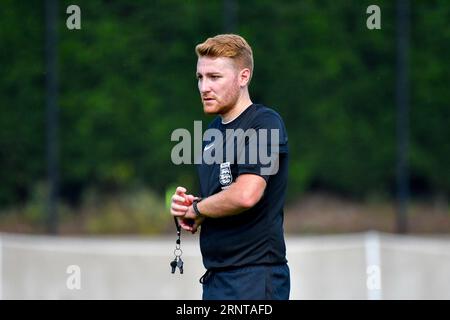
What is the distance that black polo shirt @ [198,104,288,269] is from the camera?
398 centimetres

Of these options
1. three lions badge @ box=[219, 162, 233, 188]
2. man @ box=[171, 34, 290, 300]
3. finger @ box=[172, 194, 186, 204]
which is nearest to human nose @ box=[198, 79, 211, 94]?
man @ box=[171, 34, 290, 300]

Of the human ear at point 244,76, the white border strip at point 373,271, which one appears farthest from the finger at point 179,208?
the white border strip at point 373,271

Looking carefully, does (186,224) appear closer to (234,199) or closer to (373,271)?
(234,199)

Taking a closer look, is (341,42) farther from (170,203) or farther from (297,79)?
→ (170,203)

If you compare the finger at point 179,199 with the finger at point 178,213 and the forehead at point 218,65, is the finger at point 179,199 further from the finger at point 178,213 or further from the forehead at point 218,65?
the forehead at point 218,65

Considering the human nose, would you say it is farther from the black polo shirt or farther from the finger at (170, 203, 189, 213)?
the finger at (170, 203, 189, 213)

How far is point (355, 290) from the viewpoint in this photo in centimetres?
795

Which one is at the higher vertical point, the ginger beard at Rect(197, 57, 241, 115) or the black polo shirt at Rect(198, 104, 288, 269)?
the ginger beard at Rect(197, 57, 241, 115)

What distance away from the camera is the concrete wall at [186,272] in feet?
25.8

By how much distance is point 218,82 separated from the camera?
13.1 ft

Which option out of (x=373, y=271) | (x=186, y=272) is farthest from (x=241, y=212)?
(x=373, y=271)

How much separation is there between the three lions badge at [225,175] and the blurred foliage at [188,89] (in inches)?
324

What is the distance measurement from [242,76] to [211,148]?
1.07 feet
